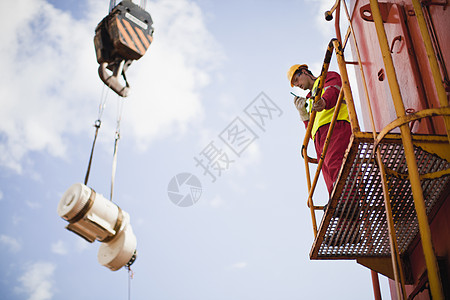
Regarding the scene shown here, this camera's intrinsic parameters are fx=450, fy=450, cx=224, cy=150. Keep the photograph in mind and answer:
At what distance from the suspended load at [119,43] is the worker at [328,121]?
1876mm

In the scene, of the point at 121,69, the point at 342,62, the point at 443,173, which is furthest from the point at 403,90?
the point at 121,69

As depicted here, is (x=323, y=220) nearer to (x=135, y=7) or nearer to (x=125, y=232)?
(x=125, y=232)

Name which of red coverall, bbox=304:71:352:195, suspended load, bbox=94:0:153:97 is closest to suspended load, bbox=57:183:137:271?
suspended load, bbox=94:0:153:97

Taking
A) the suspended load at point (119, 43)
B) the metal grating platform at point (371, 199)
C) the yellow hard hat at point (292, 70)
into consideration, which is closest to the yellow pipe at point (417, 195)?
the metal grating platform at point (371, 199)

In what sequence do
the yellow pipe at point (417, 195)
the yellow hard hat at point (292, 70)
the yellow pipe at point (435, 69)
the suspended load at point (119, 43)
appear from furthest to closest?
the yellow hard hat at point (292, 70) → the suspended load at point (119, 43) → the yellow pipe at point (435, 69) → the yellow pipe at point (417, 195)

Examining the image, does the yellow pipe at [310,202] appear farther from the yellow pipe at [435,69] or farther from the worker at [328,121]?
the yellow pipe at [435,69]

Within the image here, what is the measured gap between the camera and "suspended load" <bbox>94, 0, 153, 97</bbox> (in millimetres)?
4582

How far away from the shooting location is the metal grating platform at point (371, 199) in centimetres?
334

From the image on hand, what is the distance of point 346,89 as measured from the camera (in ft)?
11.7

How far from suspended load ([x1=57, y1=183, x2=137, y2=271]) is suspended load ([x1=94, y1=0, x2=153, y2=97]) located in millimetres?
→ 1131

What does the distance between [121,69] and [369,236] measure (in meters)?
3.01

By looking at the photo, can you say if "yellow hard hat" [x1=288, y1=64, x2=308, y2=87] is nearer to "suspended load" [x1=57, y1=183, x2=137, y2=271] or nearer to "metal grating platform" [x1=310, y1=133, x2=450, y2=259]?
"metal grating platform" [x1=310, y1=133, x2=450, y2=259]

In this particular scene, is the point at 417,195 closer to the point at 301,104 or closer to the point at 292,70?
the point at 301,104

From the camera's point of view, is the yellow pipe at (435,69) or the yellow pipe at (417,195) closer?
the yellow pipe at (417,195)
